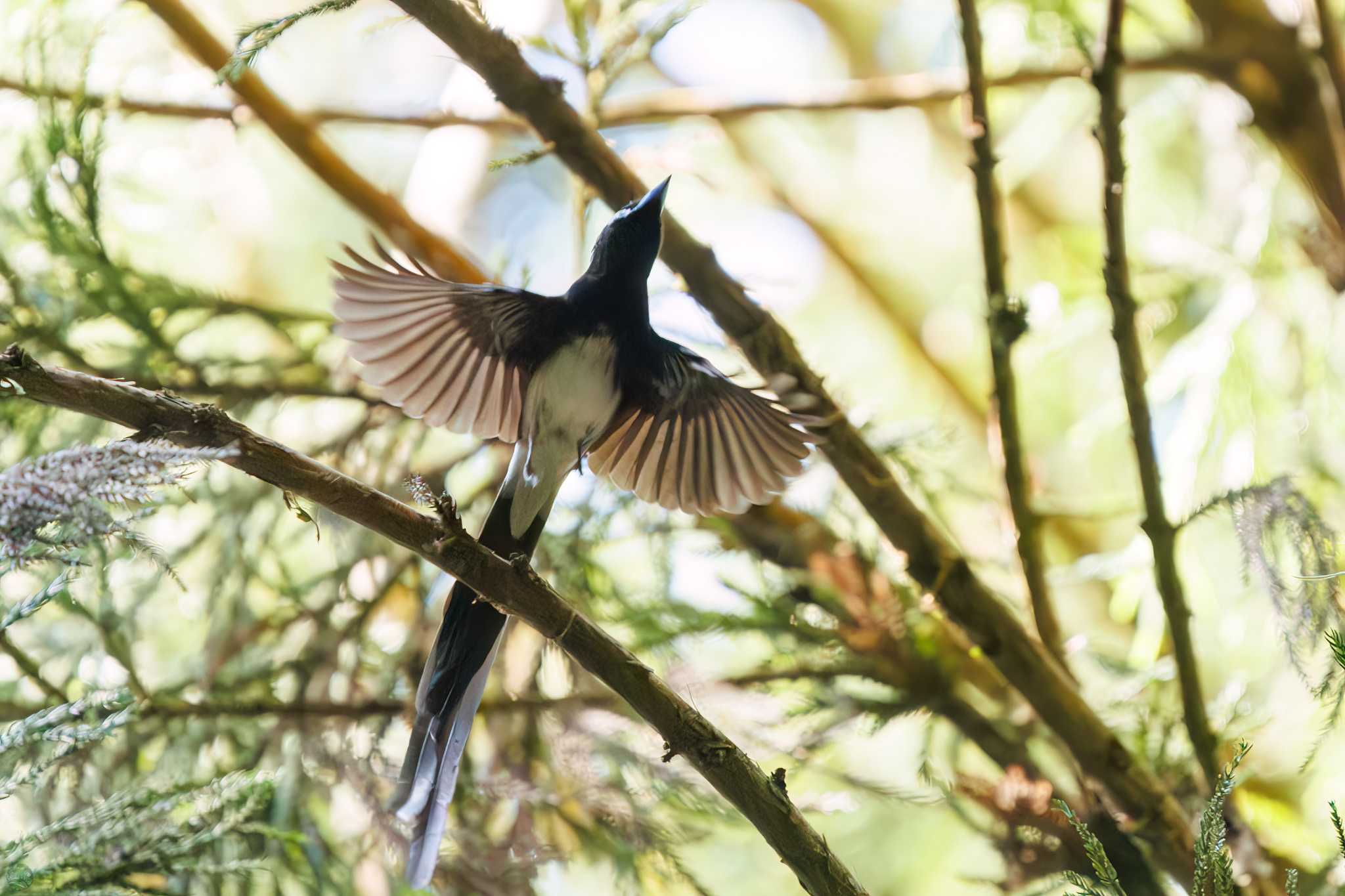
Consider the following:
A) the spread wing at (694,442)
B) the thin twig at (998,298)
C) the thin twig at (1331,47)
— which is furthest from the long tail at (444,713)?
the thin twig at (1331,47)

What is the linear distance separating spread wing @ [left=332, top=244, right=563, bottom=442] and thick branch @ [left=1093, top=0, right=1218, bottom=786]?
77cm

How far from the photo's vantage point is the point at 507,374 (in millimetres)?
1484

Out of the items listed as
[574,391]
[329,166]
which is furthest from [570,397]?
[329,166]

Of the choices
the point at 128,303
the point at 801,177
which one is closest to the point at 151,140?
the point at 128,303

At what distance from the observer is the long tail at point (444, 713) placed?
3.88 feet

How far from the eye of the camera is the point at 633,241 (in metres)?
1.42

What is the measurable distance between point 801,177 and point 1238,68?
4.90 ft

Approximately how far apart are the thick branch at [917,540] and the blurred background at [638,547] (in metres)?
0.07

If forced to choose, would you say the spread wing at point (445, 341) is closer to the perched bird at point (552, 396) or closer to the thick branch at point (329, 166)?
the perched bird at point (552, 396)

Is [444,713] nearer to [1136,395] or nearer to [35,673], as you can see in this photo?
[35,673]

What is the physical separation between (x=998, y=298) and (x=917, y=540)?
0.36 meters

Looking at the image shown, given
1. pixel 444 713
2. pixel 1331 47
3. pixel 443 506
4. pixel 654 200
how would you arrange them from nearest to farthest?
1. pixel 443 506
2. pixel 444 713
3. pixel 654 200
4. pixel 1331 47

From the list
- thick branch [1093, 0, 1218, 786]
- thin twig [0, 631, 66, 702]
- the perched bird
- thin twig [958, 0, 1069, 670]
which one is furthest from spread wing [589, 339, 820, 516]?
Answer: thin twig [0, 631, 66, 702]

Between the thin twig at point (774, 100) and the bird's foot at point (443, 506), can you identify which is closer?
the bird's foot at point (443, 506)
